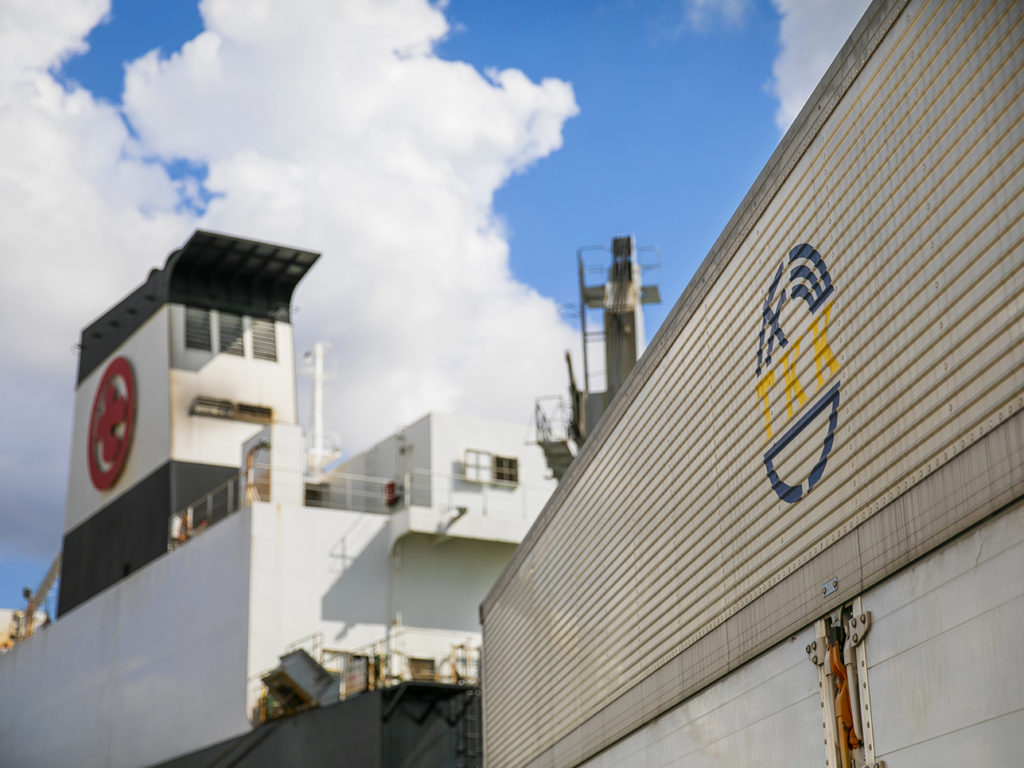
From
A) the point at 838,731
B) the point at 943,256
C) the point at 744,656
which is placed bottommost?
the point at 838,731

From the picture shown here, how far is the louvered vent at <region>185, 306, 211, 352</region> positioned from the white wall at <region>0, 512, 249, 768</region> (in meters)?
5.93

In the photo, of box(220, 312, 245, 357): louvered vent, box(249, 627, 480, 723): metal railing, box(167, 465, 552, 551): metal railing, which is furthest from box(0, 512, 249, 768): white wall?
box(220, 312, 245, 357): louvered vent

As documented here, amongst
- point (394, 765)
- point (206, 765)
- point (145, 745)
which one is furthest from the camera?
point (145, 745)

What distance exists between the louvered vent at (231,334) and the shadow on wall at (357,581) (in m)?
→ 7.45

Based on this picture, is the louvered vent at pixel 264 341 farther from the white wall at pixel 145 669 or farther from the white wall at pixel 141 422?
the white wall at pixel 145 669

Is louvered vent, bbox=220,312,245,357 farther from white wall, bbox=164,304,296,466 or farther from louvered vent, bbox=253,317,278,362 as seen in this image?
louvered vent, bbox=253,317,278,362

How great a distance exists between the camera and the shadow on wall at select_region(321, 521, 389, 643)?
28.4m

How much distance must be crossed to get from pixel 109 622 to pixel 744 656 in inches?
1052

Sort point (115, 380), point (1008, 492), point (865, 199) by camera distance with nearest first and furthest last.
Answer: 1. point (1008, 492)
2. point (865, 199)
3. point (115, 380)

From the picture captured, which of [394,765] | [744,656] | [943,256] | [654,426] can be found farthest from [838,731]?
[394,765]

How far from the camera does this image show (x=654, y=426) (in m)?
11.8

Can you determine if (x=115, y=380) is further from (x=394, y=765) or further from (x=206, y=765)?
(x=394, y=765)

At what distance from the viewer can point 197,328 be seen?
34.2 meters

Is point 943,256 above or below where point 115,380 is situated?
below
